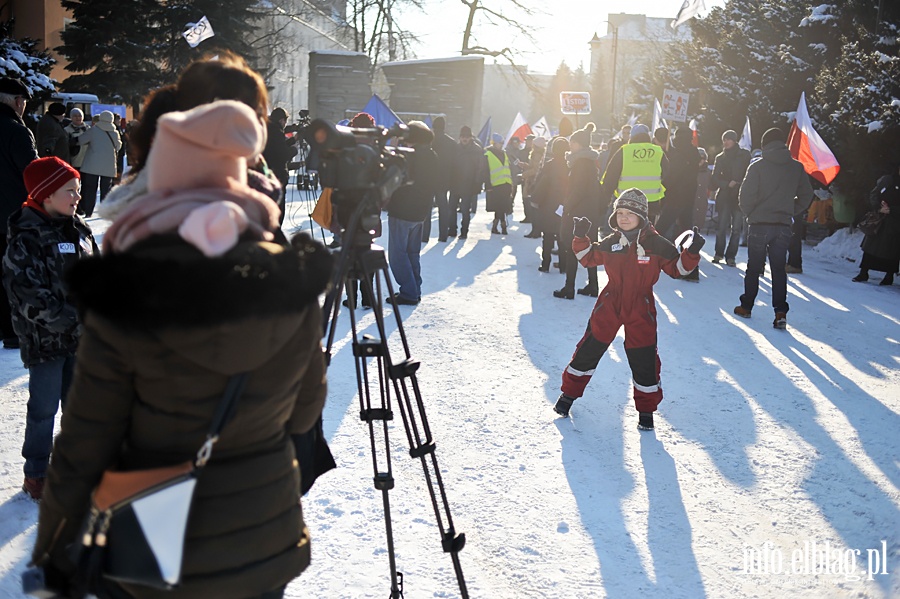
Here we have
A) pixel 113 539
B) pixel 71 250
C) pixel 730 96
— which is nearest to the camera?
pixel 113 539

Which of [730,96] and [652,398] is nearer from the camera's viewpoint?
[652,398]

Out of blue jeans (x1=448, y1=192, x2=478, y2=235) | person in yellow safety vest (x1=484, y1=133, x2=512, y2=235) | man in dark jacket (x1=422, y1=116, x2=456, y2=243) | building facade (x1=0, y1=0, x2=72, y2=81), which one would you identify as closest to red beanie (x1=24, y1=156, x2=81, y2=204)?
man in dark jacket (x1=422, y1=116, x2=456, y2=243)

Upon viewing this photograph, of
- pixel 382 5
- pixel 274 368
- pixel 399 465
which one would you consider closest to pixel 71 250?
pixel 399 465

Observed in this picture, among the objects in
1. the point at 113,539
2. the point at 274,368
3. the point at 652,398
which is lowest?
the point at 652,398

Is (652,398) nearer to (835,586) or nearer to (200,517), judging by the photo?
(835,586)

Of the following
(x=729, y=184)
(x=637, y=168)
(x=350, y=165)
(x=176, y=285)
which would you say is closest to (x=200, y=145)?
(x=176, y=285)

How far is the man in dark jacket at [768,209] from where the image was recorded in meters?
8.72

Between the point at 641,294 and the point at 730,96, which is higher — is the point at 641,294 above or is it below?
below

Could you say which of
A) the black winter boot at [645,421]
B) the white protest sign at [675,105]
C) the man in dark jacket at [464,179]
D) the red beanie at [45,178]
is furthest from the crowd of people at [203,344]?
the white protest sign at [675,105]

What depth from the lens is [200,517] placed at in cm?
193

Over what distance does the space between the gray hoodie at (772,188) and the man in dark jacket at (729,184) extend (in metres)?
2.97

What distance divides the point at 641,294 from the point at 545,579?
245 centimetres

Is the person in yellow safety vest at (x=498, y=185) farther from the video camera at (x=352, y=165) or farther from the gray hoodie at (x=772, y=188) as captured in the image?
the video camera at (x=352, y=165)

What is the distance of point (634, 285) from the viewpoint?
547 centimetres
